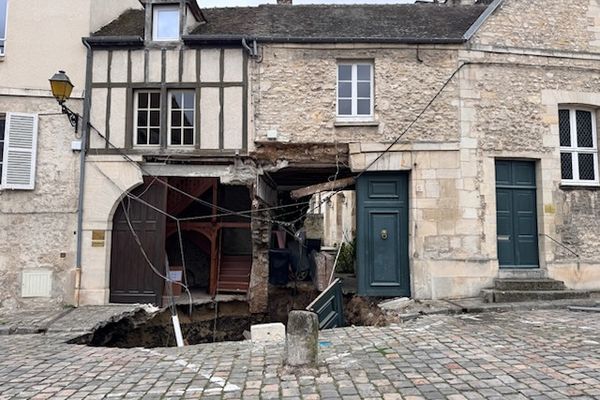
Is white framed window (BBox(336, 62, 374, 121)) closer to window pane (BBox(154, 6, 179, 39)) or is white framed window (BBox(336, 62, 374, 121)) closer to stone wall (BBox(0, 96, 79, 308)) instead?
window pane (BBox(154, 6, 179, 39))

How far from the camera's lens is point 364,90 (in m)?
8.62

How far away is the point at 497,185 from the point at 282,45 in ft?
16.4

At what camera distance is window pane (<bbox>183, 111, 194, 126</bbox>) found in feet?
28.6

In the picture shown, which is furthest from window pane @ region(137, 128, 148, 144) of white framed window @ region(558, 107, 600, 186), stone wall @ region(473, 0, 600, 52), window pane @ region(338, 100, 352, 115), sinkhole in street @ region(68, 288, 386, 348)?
white framed window @ region(558, 107, 600, 186)

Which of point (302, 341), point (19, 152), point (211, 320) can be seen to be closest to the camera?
point (302, 341)

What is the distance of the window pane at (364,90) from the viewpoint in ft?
28.2

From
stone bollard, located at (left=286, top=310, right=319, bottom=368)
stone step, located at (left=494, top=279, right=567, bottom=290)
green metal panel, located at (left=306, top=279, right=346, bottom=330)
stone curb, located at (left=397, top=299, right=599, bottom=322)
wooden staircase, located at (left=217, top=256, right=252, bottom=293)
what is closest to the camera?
stone bollard, located at (left=286, top=310, right=319, bottom=368)

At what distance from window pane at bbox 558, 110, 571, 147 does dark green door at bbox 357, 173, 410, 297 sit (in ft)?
11.0

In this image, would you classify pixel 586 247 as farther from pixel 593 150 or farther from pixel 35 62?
pixel 35 62

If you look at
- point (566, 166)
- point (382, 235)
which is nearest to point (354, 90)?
point (382, 235)

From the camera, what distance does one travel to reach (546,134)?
331 inches

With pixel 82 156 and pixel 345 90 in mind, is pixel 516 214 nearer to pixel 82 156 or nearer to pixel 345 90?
pixel 345 90

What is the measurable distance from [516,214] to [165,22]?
7.95 meters

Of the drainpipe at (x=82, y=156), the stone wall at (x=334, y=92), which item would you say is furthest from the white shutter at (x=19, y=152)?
the stone wall at (x=334, y=92)
